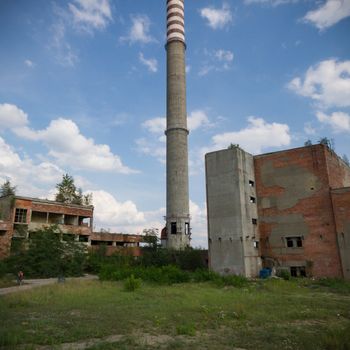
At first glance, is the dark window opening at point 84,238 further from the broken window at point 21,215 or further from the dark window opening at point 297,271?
the dark window opening at point 297,271

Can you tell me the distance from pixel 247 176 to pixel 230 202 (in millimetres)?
2977

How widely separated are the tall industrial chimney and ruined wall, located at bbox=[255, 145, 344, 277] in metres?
10.7

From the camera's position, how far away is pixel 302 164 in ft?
87.2

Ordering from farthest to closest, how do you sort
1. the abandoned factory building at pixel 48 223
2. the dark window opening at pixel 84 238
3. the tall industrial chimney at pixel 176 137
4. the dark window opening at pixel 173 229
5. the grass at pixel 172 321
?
the dark window opening at pixel 84 238 → the tall industrial chimney at pixel 176 137 → the dark window opening at pixel 173 229 → the abandoned factory building at pixel 48 223 → the grass at pixel 172 321

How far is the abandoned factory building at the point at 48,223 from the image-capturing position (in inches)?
1237

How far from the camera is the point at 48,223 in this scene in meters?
36.2

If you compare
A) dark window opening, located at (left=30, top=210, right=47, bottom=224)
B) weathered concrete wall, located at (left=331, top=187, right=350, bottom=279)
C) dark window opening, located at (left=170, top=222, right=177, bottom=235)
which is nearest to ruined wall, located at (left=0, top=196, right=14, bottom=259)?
dark window opening, located at (left=30, top=210, right=47, bottom=224)

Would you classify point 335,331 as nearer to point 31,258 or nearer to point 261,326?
point 261,326

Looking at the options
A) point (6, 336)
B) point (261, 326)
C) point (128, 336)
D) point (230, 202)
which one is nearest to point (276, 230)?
point (230, 202)

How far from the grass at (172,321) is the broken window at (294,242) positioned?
31.4 ft

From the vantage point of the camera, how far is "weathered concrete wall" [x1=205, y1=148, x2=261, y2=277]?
86.0ft

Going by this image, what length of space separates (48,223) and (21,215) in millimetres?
3630

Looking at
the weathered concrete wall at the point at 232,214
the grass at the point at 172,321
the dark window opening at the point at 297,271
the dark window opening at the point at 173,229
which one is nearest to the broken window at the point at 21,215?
the dark window opening at the point at 173,229

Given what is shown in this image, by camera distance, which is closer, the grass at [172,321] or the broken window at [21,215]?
the grass at [172,321]
